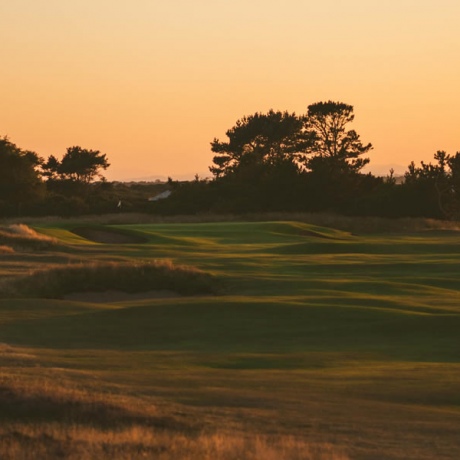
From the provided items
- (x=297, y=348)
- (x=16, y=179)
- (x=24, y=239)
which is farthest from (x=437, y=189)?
(x=297, y=348)

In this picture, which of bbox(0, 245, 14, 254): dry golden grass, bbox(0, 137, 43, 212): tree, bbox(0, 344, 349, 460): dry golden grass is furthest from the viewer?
bbox(0, 137, 43, 212): tree

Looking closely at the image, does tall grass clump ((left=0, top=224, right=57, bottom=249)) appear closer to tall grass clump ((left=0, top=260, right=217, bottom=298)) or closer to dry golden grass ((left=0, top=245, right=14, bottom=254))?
dry golden grass ((left=0, top=245, right=14, bottom=254))

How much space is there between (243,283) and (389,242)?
111 ft

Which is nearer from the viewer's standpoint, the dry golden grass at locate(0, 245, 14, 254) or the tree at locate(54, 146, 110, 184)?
the dry golden grass at locate(0, 245, 14, 254)

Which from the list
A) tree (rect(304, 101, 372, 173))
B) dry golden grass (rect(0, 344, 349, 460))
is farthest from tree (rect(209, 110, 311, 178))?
dry golden grass (rect(0, 344, 349, 460))

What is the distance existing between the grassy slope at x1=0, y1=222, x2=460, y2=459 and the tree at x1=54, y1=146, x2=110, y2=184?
10707cm

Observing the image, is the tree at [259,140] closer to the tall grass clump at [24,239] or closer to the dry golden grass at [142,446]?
the tall grass clump at [24,239]

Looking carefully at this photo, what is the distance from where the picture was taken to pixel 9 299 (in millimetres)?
36438

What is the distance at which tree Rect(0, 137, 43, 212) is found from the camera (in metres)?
113

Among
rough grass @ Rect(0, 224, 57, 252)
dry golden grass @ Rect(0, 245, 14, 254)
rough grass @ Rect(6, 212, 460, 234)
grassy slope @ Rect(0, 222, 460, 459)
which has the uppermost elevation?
rough grass @ Rect(6, 212, 460, 234)

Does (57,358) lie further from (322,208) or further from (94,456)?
(322,208)

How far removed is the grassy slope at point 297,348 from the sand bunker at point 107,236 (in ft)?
54.6

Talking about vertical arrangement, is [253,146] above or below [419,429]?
above

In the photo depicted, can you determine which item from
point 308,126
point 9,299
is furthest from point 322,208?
point 9,299
